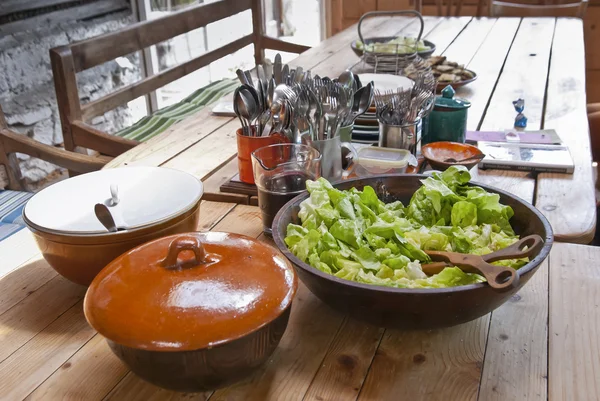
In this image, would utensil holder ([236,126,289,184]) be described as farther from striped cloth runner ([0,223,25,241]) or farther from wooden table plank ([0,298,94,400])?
striped cloth runner ([0,223,25,241])

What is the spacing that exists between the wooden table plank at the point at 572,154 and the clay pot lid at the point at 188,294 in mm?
603

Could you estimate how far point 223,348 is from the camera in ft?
1.99

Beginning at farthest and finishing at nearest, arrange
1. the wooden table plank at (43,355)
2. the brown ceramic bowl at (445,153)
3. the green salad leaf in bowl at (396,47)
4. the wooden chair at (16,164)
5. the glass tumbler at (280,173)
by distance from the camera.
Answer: the green salad leaf in bowl at (396,47)
the wooden chair at (16,164)
the brown ceramic bowl at (445,153)
the glass tumbler at (280,173)
the wooden table plank at (43,355)

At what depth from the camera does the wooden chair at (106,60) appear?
1894 mm

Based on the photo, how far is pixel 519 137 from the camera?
1.44 metres

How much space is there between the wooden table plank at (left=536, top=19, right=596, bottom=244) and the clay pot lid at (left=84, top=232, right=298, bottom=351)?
0.60 meters

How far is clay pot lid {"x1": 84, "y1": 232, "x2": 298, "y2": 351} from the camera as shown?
1.99ft

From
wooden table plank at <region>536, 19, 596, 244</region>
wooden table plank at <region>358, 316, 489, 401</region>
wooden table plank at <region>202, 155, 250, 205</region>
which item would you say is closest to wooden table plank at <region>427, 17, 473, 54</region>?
wooden table plank at <region>536, 19, 596, 244</region>

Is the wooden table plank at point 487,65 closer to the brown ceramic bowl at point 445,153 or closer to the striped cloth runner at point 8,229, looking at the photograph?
the brown ceramic bowl at point 445,153

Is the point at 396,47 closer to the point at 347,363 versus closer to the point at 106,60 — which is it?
the point at 106,60

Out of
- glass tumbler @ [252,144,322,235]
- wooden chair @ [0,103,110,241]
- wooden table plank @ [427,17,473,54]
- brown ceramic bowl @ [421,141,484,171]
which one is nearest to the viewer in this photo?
glass tumbler @ [252,144,322,235]

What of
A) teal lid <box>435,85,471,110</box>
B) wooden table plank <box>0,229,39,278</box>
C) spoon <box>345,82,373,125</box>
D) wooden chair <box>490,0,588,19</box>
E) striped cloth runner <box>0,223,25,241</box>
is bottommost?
striped cloth runner <box>0,223,25,241</box>

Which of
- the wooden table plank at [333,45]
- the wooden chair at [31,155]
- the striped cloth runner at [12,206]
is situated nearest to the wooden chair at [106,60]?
the wooden chair at [31,155]

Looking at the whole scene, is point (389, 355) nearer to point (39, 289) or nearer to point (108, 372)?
point (108, 372)
